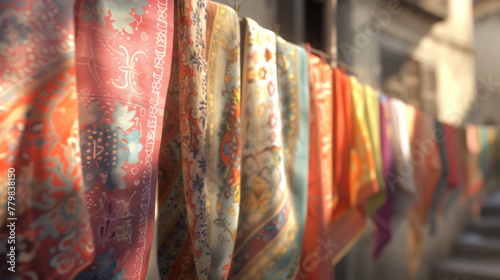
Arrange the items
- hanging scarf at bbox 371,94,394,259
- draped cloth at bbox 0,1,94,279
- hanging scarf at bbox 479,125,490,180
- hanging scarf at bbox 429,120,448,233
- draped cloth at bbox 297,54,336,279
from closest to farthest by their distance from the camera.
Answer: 1. draped cloth at bbox 0,1,94,279
2. draped cloth at bbox 297,54,336,279
3. hanging scarf at bbox 371,94,394,259
4. hanging scarf at bbox 429,120,448,233
5. hanging scarf at bbox 479,125,490,180

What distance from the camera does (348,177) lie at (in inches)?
40.1

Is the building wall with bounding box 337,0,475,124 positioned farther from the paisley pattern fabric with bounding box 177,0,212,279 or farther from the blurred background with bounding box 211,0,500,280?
the paisley pattern fabric with bounding box 177,0,212,279

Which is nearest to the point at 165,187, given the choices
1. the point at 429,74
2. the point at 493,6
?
the point at 429,74

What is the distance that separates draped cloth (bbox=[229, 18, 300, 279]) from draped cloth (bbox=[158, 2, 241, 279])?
6cm

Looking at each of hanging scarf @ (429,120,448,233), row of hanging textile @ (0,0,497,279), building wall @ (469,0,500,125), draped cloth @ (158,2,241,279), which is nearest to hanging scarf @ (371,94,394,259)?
row of hanging textile @ (0,0,497,279)

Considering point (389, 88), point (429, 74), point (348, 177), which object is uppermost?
point (429, 74)

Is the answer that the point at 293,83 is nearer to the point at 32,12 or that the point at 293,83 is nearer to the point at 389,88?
the point at 32,12

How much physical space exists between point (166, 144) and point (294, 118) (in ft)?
1.04

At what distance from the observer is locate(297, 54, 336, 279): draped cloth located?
812 millimetres

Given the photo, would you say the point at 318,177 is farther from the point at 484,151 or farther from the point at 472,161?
the point at 484,151

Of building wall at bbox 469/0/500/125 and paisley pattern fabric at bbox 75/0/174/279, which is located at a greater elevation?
building wall at bbox 469/0/500/125

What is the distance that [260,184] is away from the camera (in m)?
0.68

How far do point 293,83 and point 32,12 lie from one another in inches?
21.9

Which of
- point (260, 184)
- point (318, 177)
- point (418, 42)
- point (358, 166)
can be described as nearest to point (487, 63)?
point (418, 42)
